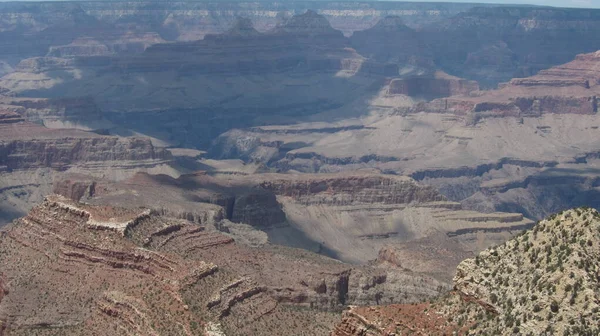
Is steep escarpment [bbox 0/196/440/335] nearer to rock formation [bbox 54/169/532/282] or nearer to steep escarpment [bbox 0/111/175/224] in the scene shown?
rock formation [bbox 54/169/532/282]

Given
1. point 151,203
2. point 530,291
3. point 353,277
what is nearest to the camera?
point 530,291

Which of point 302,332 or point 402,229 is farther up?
point 302,332

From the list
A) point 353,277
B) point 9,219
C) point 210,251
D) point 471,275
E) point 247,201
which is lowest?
point 9,219

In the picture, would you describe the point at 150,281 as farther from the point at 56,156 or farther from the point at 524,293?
the point at 56,156

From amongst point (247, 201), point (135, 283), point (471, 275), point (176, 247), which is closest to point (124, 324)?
point (135, 283)

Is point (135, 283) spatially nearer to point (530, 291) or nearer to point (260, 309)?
point (260, 309)

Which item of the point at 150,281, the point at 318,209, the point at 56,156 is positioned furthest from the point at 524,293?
the point at 56,156

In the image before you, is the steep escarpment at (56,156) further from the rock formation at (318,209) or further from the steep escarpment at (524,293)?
the steep escarpment at (524,293)
